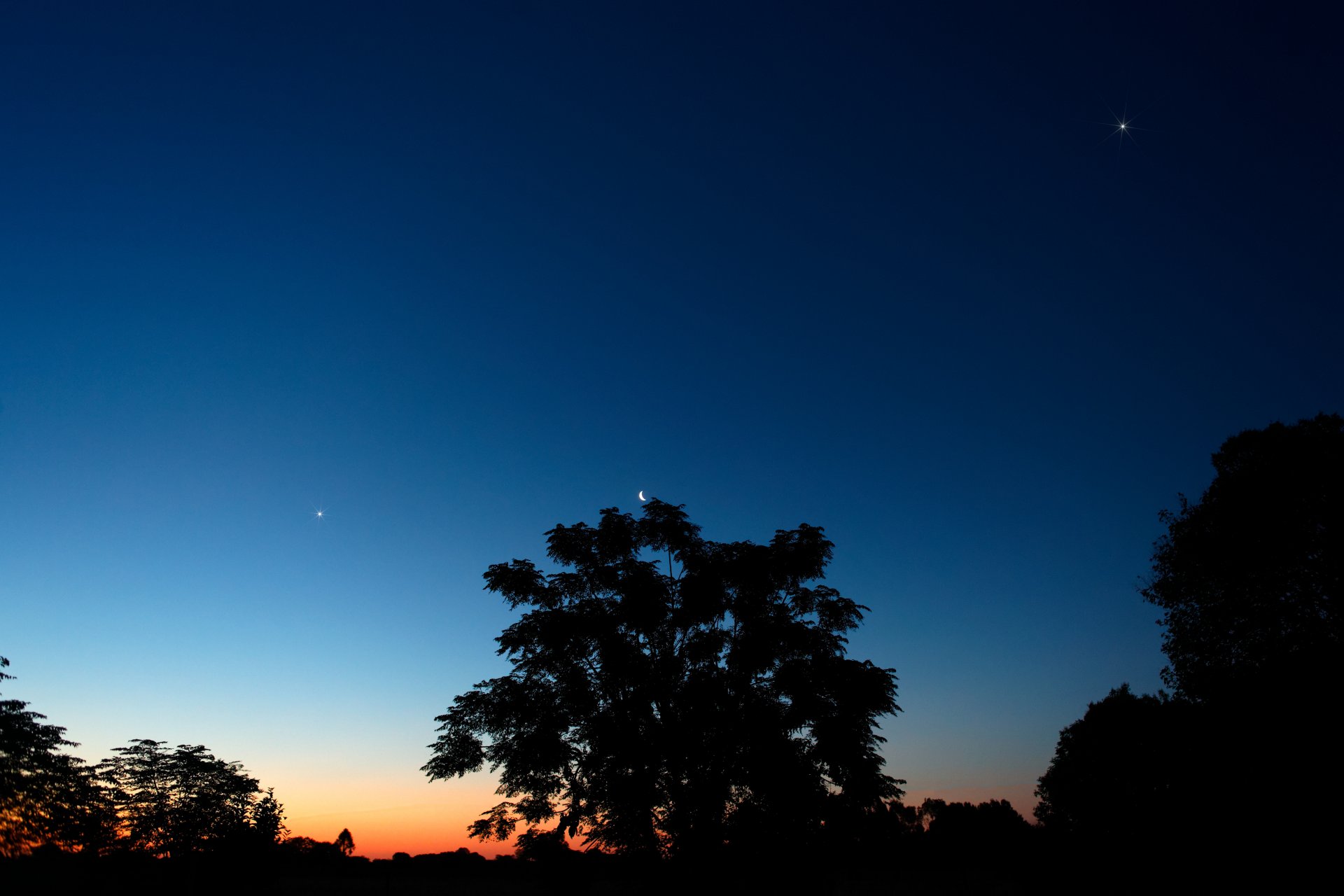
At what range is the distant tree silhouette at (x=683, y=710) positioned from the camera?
26.3 meters

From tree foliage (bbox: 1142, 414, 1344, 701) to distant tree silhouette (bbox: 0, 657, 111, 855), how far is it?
52458mm

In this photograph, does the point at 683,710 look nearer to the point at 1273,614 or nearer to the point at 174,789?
the point at 1273,614

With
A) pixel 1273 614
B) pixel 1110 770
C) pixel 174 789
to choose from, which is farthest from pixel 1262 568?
pixel 174 789

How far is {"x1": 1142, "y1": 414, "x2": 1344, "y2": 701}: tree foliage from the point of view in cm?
2388

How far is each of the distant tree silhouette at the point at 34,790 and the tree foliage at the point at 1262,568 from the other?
5246 cm

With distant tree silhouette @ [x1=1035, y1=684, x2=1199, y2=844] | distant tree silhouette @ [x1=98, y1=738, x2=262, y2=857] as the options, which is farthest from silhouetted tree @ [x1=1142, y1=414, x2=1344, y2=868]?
distant tree silhouette @ [x1=98, y1=738, x2=262, y2=857]

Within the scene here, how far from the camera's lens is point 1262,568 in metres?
24.9

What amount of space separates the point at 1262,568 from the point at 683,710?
72.3 feet

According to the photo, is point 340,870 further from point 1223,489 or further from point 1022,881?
point 1223,489

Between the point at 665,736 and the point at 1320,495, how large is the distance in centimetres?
2527

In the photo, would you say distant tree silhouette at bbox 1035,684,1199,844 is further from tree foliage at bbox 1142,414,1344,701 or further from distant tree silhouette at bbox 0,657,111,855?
distant tree silhouette at bbox 0,657,111,855

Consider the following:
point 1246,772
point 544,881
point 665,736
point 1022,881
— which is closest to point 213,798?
point 544,881

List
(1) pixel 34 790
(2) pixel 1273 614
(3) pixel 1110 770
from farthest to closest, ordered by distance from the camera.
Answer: (3) pixel 1110 770 → (1) pixel 34 790 → (2) pixel 1273 614

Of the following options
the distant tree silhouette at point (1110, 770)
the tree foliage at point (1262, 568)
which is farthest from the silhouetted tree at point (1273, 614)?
the distant tree silhouette at point (1110, 770)
